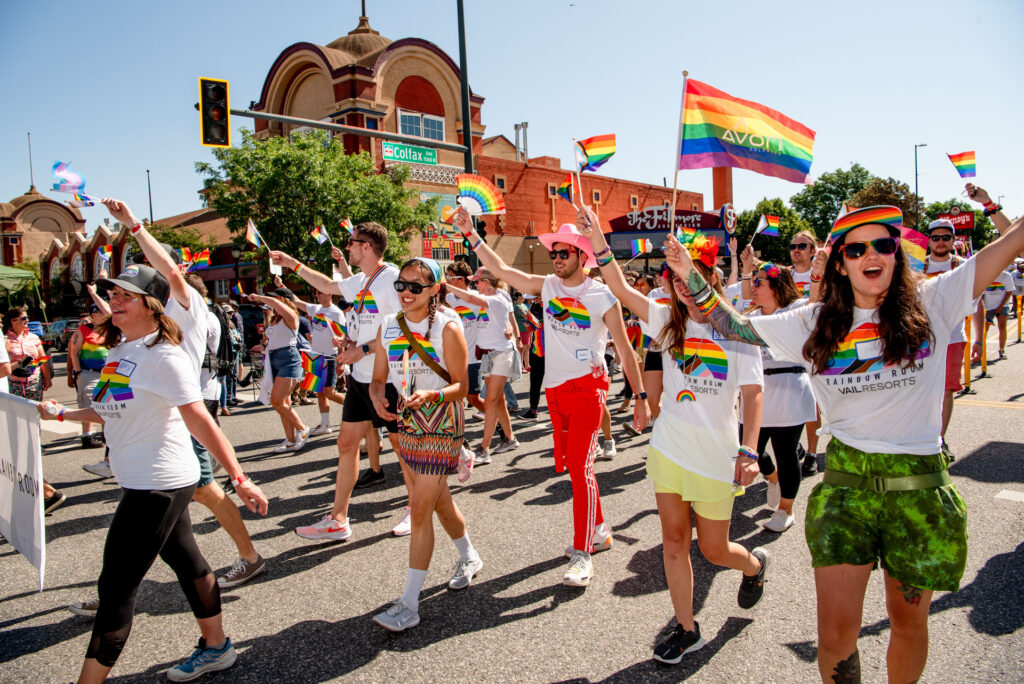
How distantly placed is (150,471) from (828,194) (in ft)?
271

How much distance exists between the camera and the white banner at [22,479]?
12.0 ft

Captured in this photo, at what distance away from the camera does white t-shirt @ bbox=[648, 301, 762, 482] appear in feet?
10.2

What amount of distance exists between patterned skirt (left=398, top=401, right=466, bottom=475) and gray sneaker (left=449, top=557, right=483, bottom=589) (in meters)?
0.81

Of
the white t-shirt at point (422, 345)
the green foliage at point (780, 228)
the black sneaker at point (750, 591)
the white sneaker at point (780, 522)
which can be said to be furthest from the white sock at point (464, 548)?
the green foliage at point (780, 228)

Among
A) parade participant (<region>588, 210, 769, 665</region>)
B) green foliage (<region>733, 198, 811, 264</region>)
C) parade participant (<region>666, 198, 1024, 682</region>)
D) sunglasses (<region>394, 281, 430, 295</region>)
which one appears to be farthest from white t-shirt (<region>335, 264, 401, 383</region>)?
green foliage (<region>733, 198, 811, 264</region>)

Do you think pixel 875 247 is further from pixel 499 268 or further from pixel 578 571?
pixel 499 268

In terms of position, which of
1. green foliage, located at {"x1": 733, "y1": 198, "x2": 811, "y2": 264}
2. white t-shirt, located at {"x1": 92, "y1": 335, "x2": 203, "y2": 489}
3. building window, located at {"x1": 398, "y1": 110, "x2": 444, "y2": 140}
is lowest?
white t-shirt, located at {"x1": 92, "y1": 335, "x2": 203, "y2": 489}

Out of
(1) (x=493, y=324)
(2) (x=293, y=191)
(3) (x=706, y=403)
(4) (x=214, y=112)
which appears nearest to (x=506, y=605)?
(3) (x=706, y=403)

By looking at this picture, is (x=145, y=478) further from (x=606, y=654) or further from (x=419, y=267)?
(x=606, y=654)

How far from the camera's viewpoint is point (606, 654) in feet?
10.9

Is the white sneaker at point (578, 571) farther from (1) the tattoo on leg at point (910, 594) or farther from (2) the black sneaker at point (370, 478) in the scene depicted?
(2) the black sneaker at point (370, 478)

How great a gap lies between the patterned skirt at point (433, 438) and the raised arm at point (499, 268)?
1.27m

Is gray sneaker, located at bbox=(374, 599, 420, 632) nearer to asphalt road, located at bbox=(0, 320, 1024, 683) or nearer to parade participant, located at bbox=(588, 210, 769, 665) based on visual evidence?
asphalt road, located at bbox=(0, 320, 1024, 683)

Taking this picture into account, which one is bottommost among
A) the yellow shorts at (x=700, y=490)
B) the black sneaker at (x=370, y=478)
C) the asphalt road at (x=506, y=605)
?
the asphalt road at (x=506, y=605)
